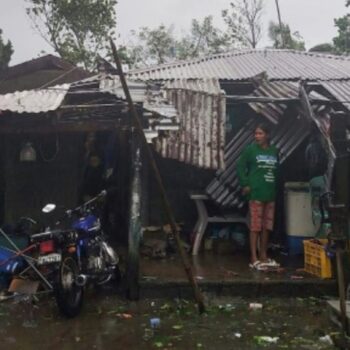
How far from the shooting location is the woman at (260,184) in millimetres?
7844

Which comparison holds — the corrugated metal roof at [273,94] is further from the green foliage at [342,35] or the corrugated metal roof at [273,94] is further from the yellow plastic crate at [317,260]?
the green foliage at [342,35]

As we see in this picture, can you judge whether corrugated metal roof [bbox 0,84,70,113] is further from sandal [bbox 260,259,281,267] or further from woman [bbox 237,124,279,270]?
sandal [bbox 260,259,281,267]

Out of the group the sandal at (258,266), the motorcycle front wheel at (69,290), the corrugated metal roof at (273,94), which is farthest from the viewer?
the corrugated metal roof at (273,94)

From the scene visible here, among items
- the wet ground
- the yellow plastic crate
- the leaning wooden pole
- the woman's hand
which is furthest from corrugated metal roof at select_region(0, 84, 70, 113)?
the yellow plastic crate

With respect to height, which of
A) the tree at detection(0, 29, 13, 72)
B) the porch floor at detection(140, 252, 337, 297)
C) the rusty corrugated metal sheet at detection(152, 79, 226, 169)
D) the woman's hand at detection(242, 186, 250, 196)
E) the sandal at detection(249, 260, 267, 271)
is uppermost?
the tree at detection(0, 29, 13, 72)

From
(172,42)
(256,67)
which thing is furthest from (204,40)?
(256,67)

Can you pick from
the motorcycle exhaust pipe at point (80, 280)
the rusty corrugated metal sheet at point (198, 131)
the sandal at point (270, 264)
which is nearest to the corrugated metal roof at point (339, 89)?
the rusty corrugated metal sheet at point (198, 131)

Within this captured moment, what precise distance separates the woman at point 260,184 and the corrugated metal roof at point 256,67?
243 cm

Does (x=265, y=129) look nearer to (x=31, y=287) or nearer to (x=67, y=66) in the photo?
(x=31, y=287)

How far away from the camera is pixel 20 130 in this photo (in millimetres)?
8180

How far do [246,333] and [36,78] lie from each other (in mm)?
12374

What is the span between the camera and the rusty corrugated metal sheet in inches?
319

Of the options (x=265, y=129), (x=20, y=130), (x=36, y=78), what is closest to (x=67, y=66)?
(x=36, y=78)

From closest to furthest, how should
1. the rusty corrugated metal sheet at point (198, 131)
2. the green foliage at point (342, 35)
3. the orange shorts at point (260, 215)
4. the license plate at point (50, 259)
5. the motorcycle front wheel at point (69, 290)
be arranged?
the motorcycle front wheel at point (69, 290) < the license plate at point (50, 259) < the orange shorts at point (260, 215) < the rusty corrugated metal sheet at point (198, 131) < the green foliage at point (342, 35)
